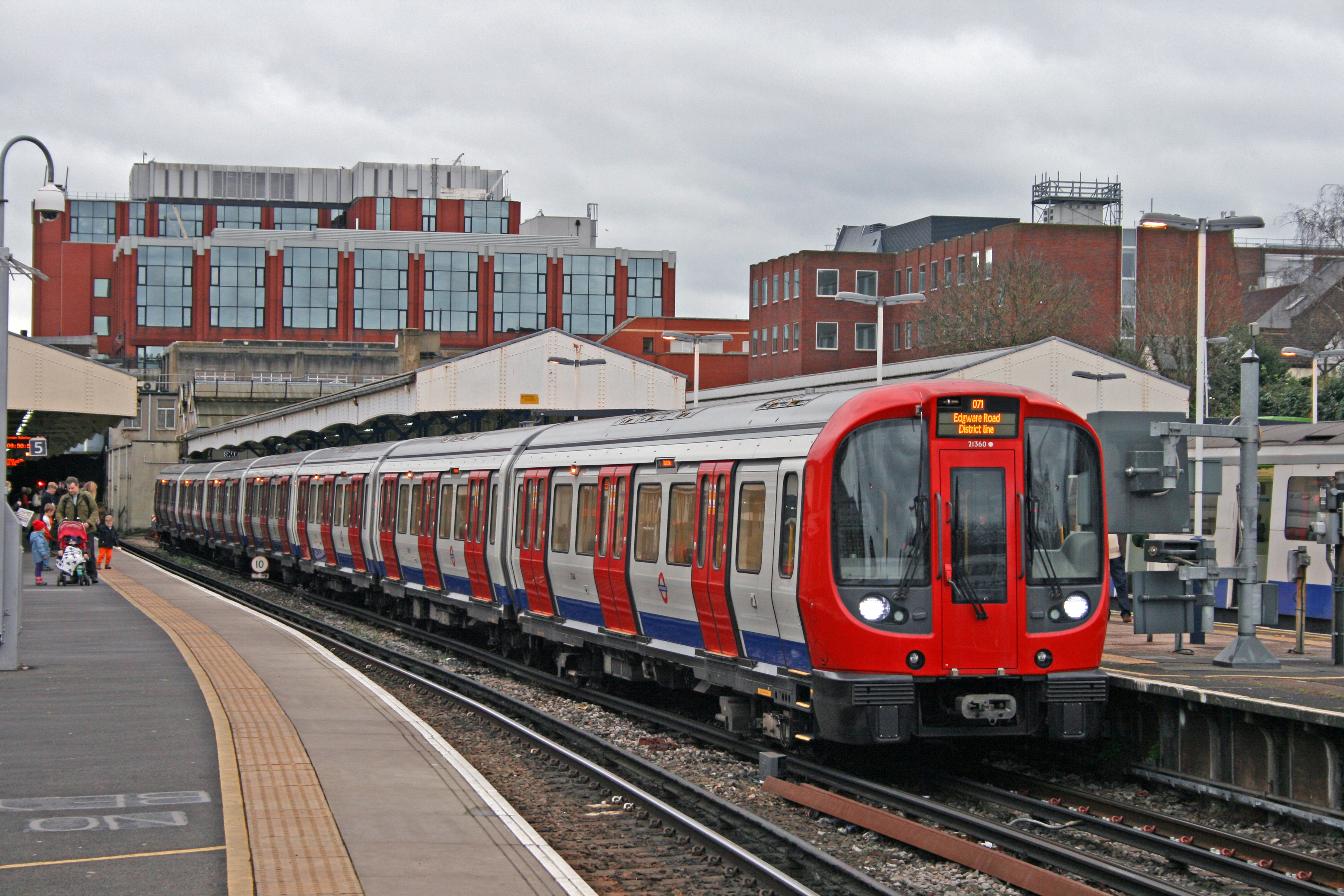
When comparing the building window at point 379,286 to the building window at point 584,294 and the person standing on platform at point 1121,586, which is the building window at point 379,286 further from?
the person standing on platform at point 1121,586

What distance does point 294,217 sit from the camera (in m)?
116

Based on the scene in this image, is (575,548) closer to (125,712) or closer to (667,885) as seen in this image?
(125,712)

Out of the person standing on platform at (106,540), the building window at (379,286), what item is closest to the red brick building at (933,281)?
the building window at (379,286)

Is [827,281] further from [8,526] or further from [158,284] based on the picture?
[8,526]

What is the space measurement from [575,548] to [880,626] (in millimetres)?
6246

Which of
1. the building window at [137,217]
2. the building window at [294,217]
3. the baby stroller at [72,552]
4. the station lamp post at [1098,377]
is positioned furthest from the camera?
the building window at [294,217]

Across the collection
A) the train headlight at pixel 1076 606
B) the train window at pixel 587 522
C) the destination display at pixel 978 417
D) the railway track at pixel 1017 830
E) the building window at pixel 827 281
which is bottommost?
the railway track at pixel 1017 830

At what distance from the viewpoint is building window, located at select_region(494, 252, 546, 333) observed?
96.9m

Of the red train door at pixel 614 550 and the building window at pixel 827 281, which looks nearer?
the red train door at pixel 614 550

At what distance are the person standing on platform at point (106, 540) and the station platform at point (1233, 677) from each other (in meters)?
25.5

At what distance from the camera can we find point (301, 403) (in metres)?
47.1

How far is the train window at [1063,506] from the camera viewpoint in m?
11.3

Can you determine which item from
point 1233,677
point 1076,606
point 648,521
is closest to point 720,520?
point 648,521

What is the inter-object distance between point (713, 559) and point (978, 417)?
111 inches
